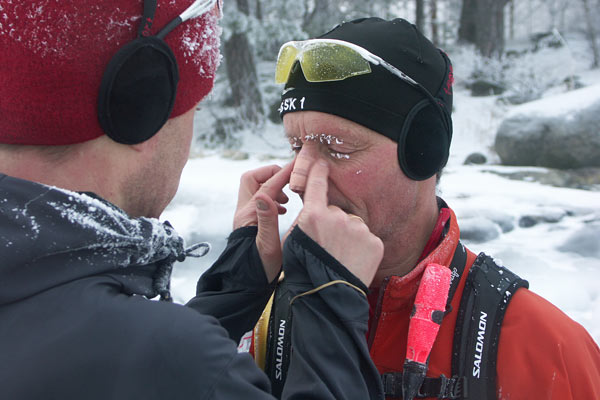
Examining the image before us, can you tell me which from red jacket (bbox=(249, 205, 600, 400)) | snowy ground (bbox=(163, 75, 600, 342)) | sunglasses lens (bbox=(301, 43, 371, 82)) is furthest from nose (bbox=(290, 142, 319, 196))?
snowy ground (bbox=(163, 75, 600, 342))

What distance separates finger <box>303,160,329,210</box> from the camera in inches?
69.6

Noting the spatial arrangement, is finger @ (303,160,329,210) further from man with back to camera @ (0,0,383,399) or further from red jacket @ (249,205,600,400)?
red jacket @ (249,205,600,400)

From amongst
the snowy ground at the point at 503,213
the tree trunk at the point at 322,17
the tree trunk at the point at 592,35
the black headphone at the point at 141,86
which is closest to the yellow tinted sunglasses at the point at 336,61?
the black headphone at the point at 141,86

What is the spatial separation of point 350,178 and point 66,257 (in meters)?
1.21

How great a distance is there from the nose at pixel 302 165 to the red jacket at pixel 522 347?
1.71 ft

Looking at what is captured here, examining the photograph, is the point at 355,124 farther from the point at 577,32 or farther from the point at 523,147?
the point at 577,32

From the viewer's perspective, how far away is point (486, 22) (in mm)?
18844

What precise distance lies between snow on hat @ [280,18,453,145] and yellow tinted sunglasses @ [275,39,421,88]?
3 centimetres

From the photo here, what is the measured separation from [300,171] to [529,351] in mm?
1062

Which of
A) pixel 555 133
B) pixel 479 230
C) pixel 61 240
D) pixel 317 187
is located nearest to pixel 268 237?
pixel 317 187

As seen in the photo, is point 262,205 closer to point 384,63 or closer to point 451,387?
point 384,63

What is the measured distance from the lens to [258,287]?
6.69 feet

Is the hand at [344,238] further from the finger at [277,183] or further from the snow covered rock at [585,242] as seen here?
the snow covered rock at [585,242]

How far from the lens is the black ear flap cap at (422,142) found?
202cm
